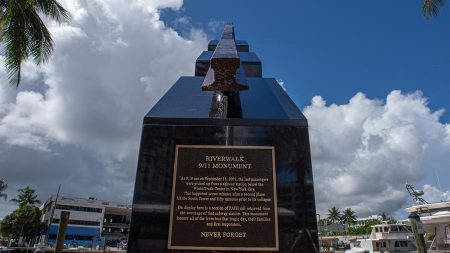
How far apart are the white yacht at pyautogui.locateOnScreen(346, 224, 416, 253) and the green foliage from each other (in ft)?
156

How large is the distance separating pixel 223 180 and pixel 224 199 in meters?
0.34

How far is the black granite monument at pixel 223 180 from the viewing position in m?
5.36

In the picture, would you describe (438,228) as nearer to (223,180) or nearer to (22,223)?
(223,180)

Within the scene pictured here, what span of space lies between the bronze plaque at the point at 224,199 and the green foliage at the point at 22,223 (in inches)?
2183

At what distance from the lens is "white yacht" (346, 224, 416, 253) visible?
3603cm

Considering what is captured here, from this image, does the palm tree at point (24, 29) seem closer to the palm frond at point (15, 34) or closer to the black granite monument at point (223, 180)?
the palm frond at point (15, 34)

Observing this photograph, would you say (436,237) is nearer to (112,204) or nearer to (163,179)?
(163,179)

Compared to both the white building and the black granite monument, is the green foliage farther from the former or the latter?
the black granite monument

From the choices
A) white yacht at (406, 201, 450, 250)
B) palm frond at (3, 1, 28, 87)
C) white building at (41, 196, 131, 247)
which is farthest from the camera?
white building at (41, 196, 131, 247)

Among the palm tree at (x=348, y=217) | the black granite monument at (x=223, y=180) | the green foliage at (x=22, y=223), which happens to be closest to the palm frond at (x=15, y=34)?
the black granite monument at (x=223, y=180)

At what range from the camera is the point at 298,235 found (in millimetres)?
5395

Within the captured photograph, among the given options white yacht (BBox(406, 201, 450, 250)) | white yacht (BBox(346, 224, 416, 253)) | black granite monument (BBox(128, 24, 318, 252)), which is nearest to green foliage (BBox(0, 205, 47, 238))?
white yacht (BBox(346, 224, 416, 253))

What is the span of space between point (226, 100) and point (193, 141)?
4.61 feet

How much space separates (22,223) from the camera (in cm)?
5019
